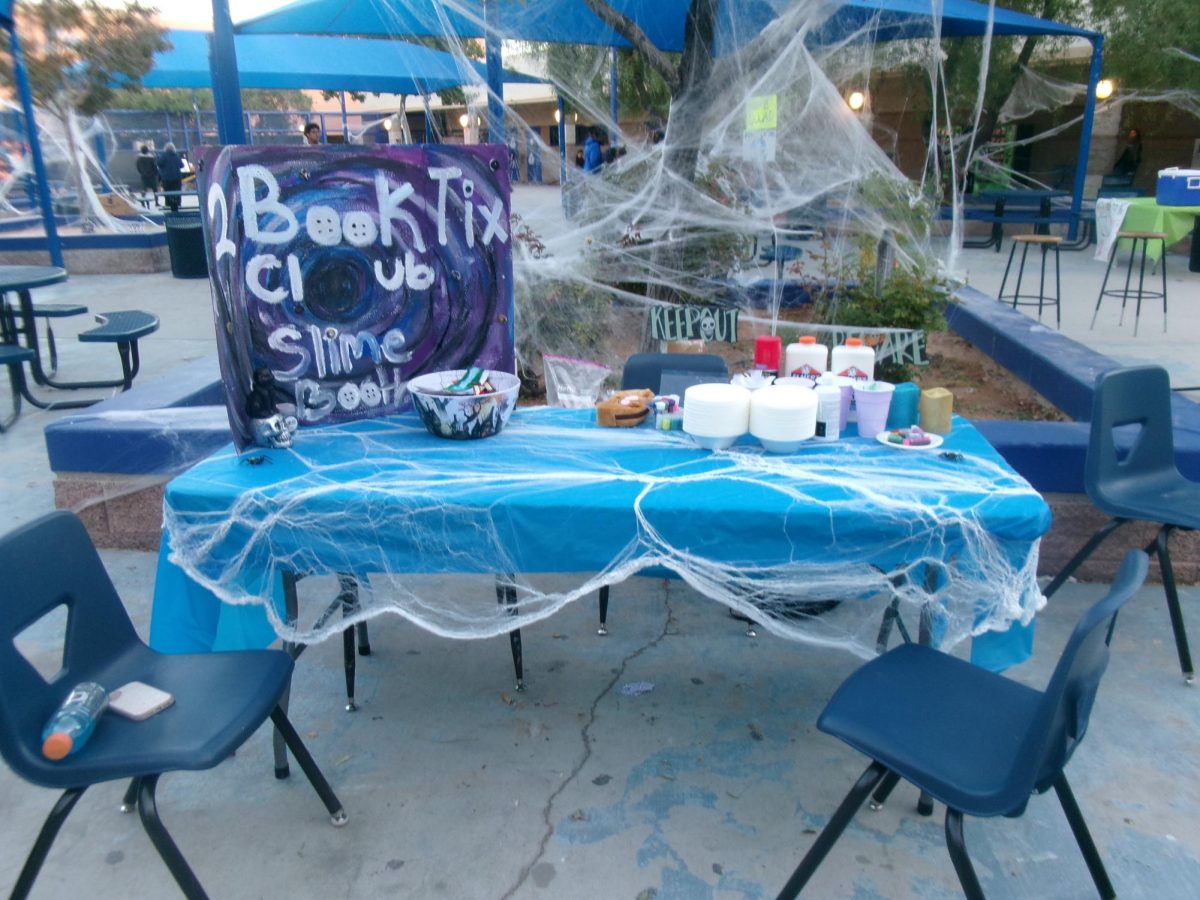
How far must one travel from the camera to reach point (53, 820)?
1.75 m

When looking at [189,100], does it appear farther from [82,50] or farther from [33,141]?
[33,141]

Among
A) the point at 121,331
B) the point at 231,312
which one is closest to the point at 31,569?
the point at 231,312

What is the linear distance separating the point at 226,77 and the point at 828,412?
5890 millimetres

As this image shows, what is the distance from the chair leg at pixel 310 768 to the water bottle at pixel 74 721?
0.37m

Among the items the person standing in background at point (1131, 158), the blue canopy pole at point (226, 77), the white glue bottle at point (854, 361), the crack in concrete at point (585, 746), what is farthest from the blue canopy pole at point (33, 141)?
the person standing in background at point (1131, 158)

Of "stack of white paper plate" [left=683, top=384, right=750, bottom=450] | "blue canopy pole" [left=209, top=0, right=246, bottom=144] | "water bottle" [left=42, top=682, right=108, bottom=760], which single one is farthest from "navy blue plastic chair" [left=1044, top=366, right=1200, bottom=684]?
"blue canopy pole" [left=209, top=0, right=246, bottom=144]

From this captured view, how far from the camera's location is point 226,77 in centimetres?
654

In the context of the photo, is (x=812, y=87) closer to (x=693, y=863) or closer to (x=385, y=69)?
(x=693, y=863)

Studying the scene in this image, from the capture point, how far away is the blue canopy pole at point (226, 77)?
586 centimetres

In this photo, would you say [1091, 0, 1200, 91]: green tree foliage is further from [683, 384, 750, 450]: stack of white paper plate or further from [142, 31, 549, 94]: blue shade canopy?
[683, 384, 750, 450]: stack of white paper plate

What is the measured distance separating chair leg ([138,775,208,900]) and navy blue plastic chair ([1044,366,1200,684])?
2743 millimetres

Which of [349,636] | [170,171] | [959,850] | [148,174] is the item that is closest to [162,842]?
[349,636]

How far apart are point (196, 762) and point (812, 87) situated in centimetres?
466

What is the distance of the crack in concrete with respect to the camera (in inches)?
84.4
